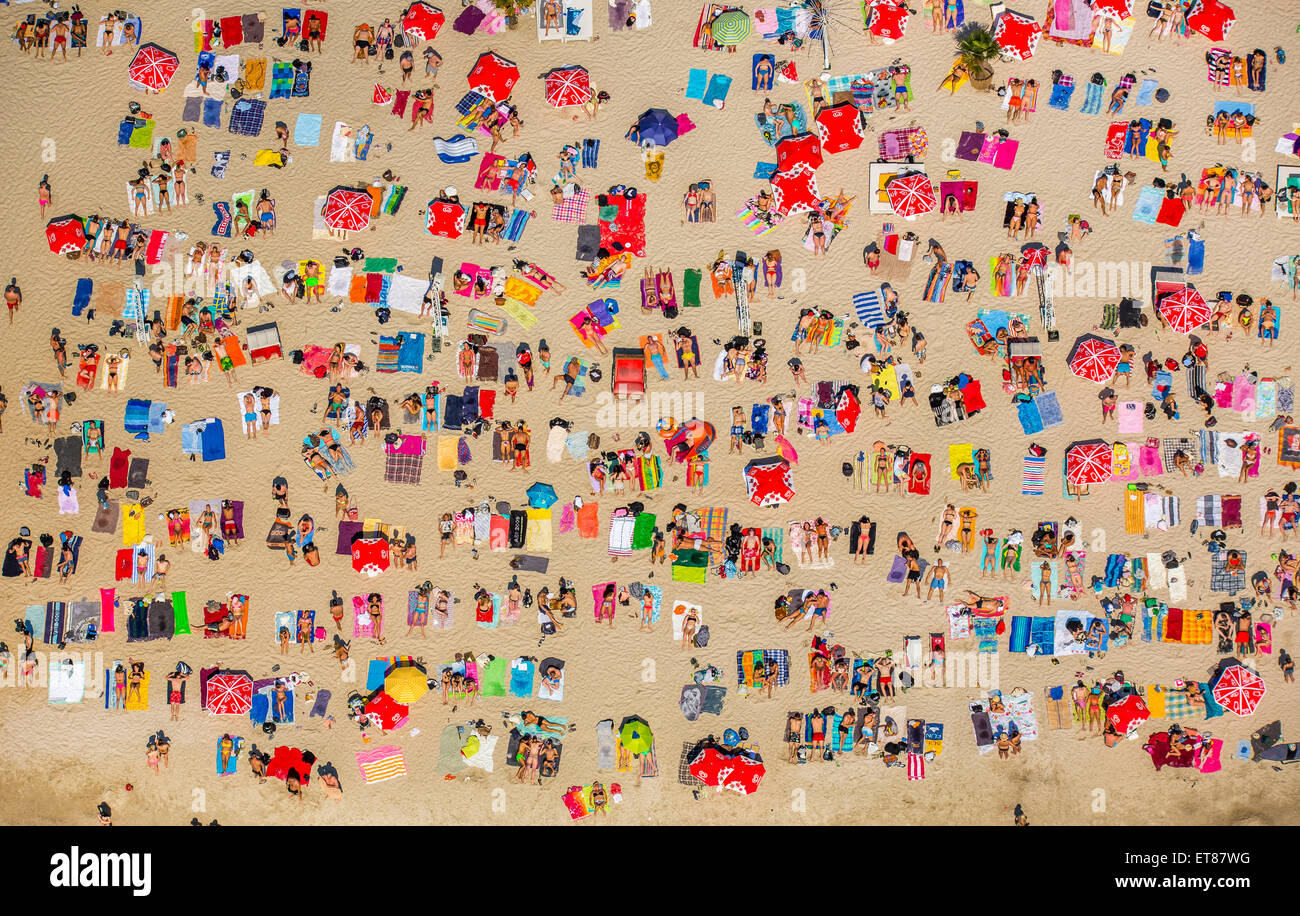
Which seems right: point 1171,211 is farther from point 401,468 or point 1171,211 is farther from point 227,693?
point 227,693

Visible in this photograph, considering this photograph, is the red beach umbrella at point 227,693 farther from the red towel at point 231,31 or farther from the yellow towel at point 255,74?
the red towel at point 231,31

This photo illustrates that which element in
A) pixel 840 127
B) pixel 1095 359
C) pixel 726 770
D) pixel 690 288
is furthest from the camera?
pixel 690 288

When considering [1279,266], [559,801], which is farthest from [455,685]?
[1279,266]

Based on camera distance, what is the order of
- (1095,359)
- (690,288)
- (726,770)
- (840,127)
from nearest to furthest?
(726,770) < (1095,359) < (840,127) < (690,288)

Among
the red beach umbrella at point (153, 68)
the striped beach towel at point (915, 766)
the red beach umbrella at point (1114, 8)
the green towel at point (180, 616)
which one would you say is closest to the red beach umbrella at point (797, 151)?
the red beach umbrella at point (1114, 8)

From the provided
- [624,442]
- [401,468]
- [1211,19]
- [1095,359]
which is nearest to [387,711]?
[401,468]

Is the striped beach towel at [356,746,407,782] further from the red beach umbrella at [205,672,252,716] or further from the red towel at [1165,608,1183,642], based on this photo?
the red towel at [1165,608,1183,642]
